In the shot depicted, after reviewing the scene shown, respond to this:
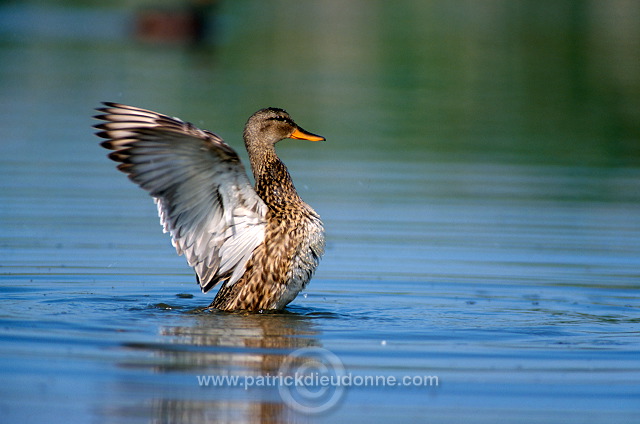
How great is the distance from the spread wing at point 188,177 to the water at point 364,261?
529mm

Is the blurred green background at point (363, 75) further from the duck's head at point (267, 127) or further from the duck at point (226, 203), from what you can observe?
the duck at point (226, 203)

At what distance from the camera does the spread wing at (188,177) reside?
23.2ft

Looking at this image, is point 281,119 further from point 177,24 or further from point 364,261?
point 177,24

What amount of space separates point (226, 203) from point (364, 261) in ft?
8.17

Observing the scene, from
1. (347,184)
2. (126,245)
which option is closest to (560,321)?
(126,245)

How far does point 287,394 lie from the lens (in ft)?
18.6

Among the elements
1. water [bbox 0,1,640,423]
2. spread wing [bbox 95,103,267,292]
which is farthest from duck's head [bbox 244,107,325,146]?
water [bbox 0,1,640,423]

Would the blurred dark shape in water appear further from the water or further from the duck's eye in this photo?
the duck's eye

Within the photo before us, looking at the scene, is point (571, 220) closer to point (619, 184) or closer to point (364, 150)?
point (619, 184)

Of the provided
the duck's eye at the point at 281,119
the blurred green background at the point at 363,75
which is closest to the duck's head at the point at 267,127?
the duck's eye at the point at 281,119

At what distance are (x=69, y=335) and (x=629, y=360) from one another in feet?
10.1

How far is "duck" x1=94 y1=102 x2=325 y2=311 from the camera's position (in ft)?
23.4

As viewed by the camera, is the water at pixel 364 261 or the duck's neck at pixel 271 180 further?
the duck's neck at pixel 271 180

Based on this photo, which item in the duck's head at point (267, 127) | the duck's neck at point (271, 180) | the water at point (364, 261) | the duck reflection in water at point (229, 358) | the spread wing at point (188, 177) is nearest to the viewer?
the duck reflection in water at point (229, 358)
